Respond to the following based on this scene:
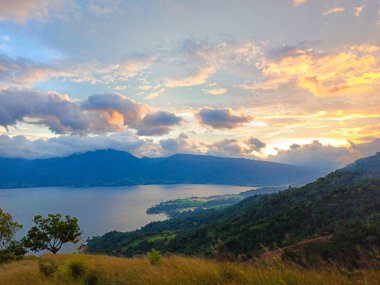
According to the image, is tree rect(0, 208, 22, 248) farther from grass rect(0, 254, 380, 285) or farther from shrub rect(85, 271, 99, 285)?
shrub rect(85, 271, 99, 285)

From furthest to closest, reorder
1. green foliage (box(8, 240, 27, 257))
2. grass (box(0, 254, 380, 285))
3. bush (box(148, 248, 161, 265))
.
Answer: green foliage (box(8, 240, 27, 257)), bush (box(148, 248, 161, 265)), grass (box(0, 254, 380, 285))

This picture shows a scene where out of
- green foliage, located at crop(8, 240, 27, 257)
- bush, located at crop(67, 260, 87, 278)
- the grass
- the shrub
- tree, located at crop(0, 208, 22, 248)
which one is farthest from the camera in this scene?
tree, located at crop(0, 208, 22, 248)

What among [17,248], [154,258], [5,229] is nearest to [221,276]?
[154,258]

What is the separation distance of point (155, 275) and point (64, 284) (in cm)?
262

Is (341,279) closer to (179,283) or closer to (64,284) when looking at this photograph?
(179,283)

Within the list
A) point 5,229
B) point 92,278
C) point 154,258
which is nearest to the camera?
point 92,278

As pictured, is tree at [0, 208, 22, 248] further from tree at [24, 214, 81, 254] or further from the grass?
the grass

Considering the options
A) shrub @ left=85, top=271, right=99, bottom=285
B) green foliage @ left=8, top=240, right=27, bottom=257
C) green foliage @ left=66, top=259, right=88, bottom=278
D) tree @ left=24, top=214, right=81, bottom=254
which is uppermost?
green foliage @ left=66, top=259, right=88, bottom=278

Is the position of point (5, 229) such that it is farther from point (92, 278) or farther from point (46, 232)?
point (92, 278)

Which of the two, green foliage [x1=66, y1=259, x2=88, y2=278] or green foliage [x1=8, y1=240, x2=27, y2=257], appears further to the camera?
green foliage [x1=8, y1=240, x2=27, y2=257]

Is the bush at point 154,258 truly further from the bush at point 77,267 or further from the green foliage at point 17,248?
the green foliage at point 17,248

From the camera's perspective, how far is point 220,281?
260 inches

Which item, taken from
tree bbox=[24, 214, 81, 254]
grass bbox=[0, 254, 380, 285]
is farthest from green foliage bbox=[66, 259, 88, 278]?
tree bbox=[24, 214, 81, 254]

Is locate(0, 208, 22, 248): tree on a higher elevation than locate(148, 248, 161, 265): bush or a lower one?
lower
